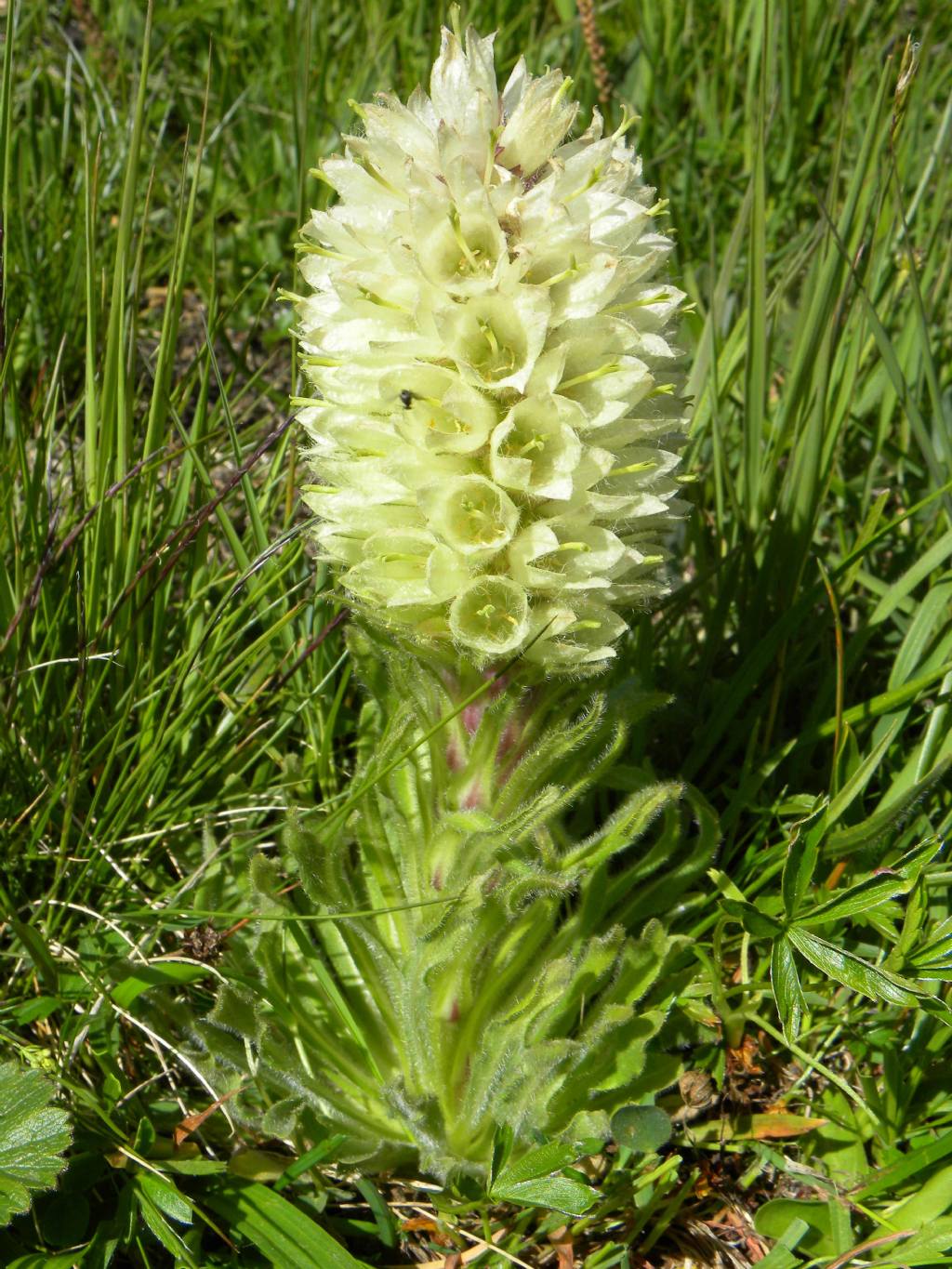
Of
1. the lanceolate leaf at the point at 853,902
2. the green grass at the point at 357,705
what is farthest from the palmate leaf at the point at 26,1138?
the lanceolate leaf at the point at 853,902

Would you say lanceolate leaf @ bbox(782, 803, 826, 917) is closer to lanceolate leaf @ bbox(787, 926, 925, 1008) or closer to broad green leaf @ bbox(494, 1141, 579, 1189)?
lanceolate leaf @ bbox(787, 926, 925, 1008)

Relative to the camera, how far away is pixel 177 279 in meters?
2.46

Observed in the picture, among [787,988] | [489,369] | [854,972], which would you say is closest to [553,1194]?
[787,988]

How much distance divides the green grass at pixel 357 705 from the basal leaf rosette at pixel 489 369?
0.51m

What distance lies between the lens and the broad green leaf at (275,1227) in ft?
6.82

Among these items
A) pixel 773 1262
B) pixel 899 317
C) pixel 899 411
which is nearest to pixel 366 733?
pixel 773 1262

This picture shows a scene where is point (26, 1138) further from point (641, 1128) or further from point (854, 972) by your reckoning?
point (854, 972)

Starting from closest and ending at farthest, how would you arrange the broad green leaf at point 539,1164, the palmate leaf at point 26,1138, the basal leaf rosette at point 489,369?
1. the basal leaf rosette at point 489,369
2. the palmate leaf at point 26,1138
3. the broad green leaf at point 539,1164

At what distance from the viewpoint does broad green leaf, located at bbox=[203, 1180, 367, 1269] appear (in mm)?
2078

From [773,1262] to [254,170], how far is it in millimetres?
3722

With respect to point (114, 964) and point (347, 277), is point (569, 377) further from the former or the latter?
point (114, 964)

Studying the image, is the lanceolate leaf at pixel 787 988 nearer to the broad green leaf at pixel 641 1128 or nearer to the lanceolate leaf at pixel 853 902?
the lanceolate leaf at pixel 853 902

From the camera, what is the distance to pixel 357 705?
10.0 ft

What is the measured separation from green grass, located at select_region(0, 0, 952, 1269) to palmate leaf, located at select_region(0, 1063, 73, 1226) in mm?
88
